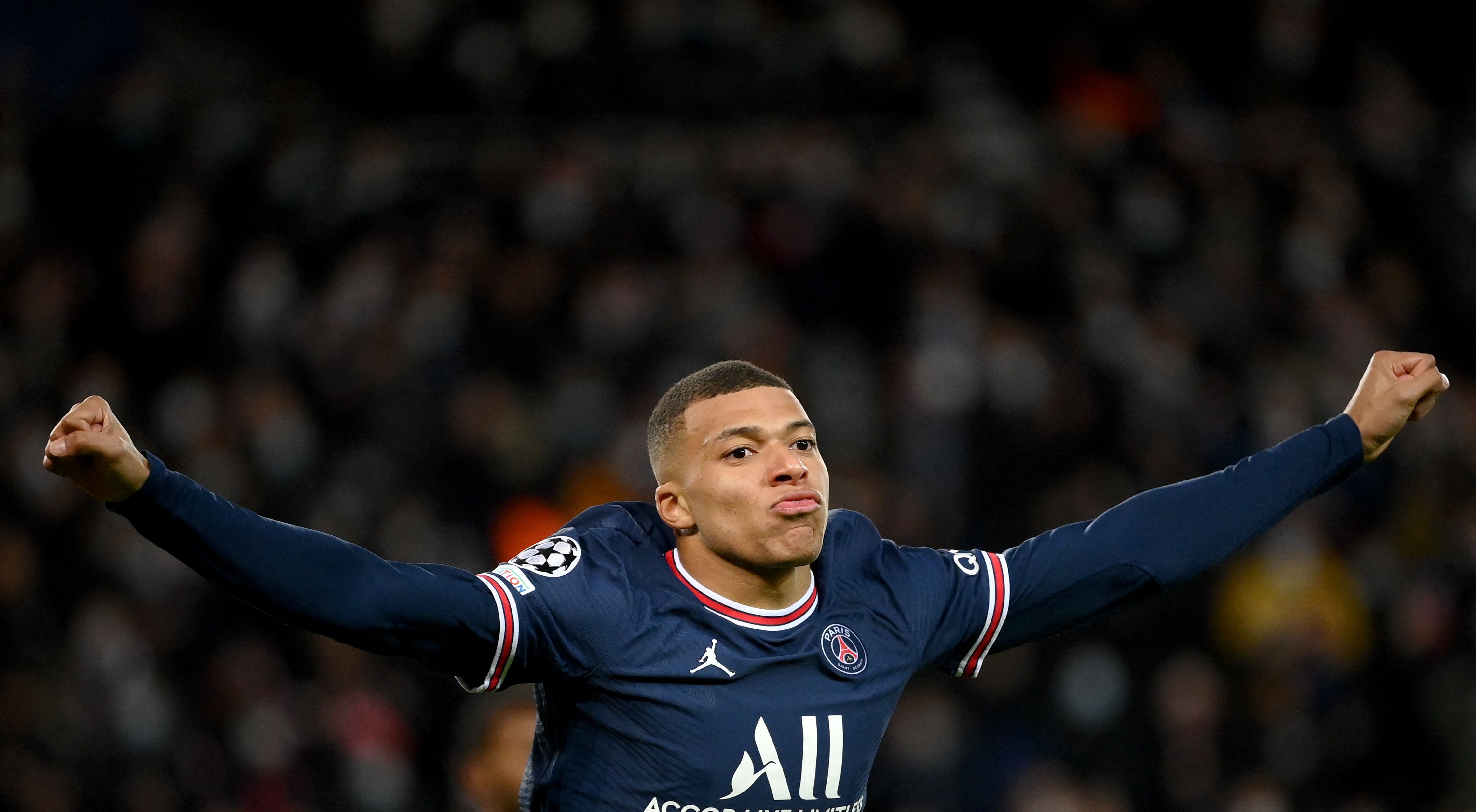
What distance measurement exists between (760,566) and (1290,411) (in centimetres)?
712

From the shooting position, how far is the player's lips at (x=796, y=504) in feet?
12.9

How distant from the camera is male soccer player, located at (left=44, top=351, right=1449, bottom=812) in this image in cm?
340

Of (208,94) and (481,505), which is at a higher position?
(208,94)

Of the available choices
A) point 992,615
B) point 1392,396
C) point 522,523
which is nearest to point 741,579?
point 992,615

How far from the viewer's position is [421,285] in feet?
35.5

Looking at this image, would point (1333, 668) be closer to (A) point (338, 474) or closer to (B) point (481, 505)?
(B) point (481, 505)

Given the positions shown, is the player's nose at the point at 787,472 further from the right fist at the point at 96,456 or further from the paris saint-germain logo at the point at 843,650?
the right fist at the point at 96,456

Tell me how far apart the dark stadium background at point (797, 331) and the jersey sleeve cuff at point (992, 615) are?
12.5 ft

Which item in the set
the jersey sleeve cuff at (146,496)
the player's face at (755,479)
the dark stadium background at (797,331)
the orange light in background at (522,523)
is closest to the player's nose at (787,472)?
the player's face at (755,479)

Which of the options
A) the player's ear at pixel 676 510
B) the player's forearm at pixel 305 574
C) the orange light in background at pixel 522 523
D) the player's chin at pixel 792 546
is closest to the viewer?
the player's forearm at pixel 305 574

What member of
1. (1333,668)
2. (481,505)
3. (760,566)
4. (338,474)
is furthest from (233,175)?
(760,566)

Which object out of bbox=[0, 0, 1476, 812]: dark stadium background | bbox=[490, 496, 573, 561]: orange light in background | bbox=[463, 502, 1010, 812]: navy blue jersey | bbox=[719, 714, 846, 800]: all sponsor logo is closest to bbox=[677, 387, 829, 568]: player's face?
bbox=[463, 502, 1010, 812]: navy blue jersey

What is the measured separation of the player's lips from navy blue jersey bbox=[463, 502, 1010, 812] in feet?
0.87

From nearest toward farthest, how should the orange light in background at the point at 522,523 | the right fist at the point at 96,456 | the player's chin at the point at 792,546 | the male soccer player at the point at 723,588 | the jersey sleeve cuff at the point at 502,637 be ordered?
the right fist at the point at 96,456 < the male soccer player at the point at 723,588 < the jersey sleeve cuff at the point at 502,637 < the player's chin at the point at 792,546 < the orange light in background at the point at 522,523
